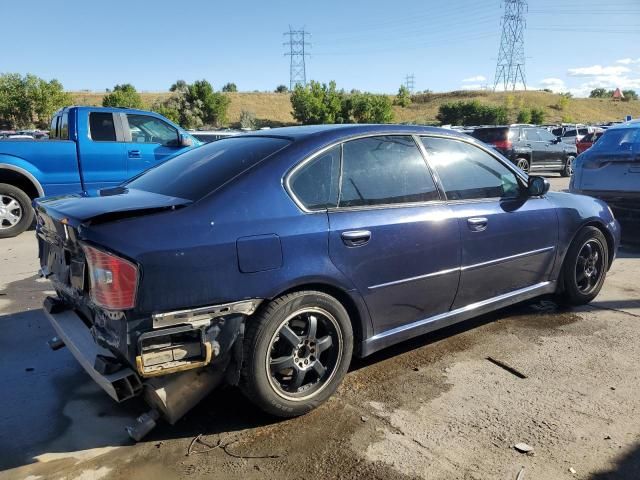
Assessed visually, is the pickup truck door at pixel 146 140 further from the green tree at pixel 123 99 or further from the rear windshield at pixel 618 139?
the green tree at pixel 123 99

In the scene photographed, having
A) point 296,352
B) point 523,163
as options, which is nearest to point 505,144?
point 523,163

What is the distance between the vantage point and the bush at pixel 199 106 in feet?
176

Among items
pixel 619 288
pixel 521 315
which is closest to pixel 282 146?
pixel 521 315

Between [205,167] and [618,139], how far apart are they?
6.94 m

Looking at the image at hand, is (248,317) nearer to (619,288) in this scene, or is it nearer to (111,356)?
(111,356)

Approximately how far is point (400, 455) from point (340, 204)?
1445mm

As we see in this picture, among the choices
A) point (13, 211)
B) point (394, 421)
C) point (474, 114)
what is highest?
point (474, 114)

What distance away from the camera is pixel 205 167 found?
3.29 meters

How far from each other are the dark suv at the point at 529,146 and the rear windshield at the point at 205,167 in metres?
14.1

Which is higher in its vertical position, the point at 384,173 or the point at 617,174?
the point at 384,173

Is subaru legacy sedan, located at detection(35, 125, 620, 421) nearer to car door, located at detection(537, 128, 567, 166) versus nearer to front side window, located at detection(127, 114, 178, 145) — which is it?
front side window, located at detection(127, 114, 178, 145)

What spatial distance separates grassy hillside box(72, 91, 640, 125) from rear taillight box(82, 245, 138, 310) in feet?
214

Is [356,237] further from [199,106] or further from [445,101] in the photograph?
[445,101]

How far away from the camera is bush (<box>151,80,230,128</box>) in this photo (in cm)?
5377
